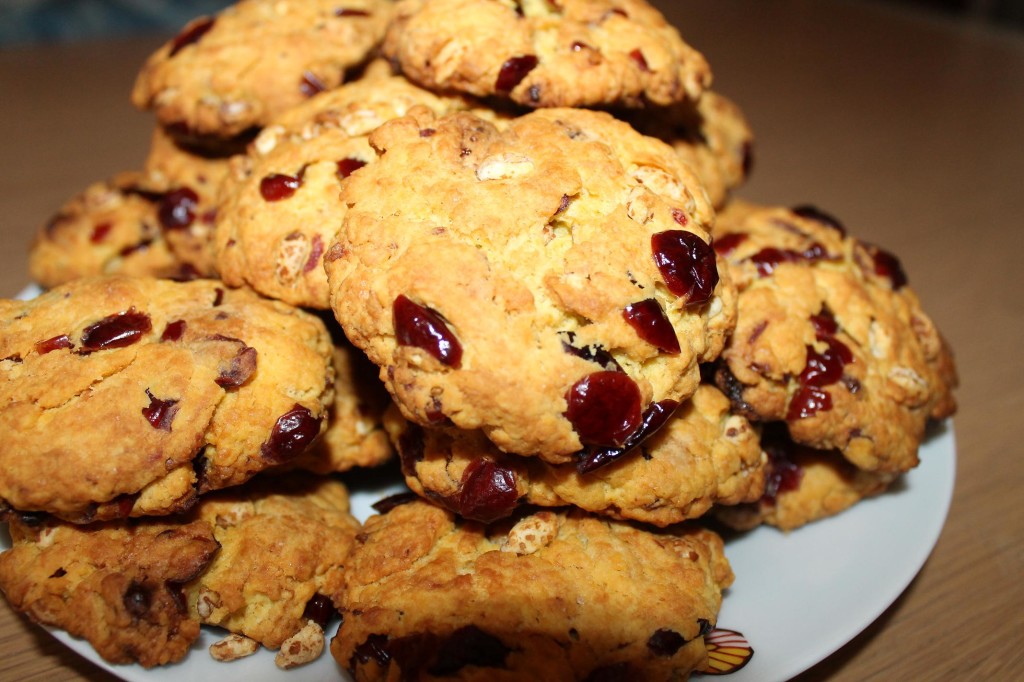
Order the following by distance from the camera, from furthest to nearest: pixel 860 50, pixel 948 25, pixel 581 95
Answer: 1. pixel 948 25
2. pixel 860 50
3. pixel 581 95

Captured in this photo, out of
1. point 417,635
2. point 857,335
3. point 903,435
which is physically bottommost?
point 417,635

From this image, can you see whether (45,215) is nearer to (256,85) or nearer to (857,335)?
(256,85)

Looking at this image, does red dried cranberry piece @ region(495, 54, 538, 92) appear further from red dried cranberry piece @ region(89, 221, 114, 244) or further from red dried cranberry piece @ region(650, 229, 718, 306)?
red dried cranberry piece @ region(89, 221, 114, 244)

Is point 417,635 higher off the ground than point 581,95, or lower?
lower

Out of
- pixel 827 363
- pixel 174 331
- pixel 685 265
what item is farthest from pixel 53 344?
pixel 827 363

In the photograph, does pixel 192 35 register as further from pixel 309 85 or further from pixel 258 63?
pixel 309 85

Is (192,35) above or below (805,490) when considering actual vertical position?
above

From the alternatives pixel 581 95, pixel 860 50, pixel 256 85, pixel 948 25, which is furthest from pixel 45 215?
pixel 948 25
